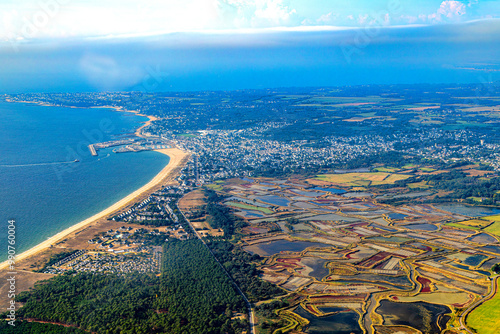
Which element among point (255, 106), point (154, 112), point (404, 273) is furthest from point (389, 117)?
point (404, 273)

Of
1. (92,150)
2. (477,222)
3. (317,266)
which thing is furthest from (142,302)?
(92,150)

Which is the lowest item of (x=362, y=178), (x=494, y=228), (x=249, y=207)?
(x=494, y=228)

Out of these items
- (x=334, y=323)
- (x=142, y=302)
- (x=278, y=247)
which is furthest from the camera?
(x=278, y=247)

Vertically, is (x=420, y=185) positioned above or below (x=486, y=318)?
above

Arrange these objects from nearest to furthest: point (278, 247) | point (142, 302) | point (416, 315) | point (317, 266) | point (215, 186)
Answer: point (416, 315) → point (142, 302) → point (317, 266) → point (278, 247) → point (215, 186)

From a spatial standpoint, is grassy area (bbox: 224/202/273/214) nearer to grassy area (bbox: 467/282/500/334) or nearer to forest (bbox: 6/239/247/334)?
forest (bbox: 6/239/247/334)

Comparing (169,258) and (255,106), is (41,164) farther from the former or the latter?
(255,106)

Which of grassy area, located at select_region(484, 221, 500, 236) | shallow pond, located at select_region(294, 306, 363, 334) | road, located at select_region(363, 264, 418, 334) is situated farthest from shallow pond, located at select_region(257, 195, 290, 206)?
shallow pond, located at select_region(294, 306, 363, 334)

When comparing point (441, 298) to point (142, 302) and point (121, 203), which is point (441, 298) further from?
point (121, 203)

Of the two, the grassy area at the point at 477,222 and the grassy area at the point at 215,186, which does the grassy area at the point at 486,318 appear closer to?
the grassy area at the point at 477,222
